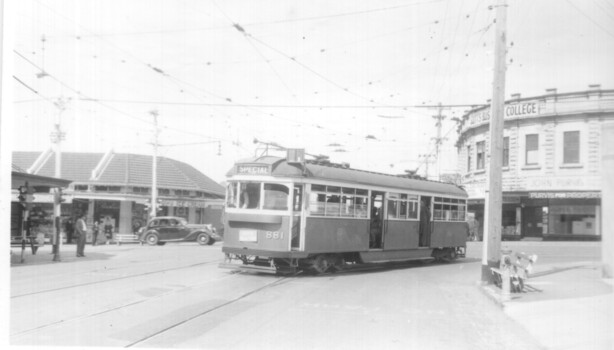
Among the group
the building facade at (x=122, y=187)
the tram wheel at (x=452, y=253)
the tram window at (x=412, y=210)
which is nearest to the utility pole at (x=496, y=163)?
the tram window at (x=412, y=210)

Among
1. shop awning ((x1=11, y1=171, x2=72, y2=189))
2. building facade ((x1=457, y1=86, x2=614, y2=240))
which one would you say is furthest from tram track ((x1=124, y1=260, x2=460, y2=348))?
building facade ((x1=457, y1=86, x2=614, y2=240))

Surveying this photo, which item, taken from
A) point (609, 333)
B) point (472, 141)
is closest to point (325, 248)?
point (609, 333)

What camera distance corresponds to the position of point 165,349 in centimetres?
675

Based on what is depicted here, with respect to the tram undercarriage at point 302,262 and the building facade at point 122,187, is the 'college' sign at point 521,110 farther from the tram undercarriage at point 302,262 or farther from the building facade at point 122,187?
the building facade at point 122,187

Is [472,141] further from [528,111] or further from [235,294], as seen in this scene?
[235,294]

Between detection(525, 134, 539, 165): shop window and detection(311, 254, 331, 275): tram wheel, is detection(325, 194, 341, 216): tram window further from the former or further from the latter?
detection(525, 134, 539, 165): shop window

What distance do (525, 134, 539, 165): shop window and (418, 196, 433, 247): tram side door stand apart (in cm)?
1247

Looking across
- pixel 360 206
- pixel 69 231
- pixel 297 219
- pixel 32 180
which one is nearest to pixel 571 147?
pixel 360 206

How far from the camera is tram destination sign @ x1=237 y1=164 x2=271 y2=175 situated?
1389cm

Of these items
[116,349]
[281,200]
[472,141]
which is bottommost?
Answer: [116,349]

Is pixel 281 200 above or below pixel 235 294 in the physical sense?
above

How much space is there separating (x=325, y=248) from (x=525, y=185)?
1866 centimetres

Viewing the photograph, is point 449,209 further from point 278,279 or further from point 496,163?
point 278,279

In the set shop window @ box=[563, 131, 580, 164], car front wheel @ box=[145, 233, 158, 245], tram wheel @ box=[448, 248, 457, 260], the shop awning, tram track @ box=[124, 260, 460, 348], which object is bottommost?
car front wheel @ box=[145, 233, 158, 245]
